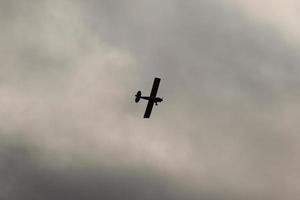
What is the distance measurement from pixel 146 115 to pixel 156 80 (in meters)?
12.9

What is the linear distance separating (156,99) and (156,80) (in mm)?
6567

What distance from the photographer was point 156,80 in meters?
162

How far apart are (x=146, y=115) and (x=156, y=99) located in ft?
22.3

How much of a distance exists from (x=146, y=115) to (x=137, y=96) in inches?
276

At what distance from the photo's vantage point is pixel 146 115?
167375 mm

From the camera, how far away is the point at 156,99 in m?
165

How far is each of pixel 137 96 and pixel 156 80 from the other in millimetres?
10101

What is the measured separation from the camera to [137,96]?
6624 inches

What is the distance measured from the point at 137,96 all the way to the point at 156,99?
7.30 metres
